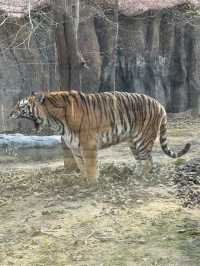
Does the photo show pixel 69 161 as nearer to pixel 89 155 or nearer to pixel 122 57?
pixel 89 155

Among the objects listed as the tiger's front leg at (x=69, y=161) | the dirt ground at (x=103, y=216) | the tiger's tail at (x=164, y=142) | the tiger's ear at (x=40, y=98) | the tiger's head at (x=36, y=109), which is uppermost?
the tiger's ear at (x=40, y=98)

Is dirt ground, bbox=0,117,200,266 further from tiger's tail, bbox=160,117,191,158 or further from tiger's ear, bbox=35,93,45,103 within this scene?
tiger's ear, bbox=35,93,45,103

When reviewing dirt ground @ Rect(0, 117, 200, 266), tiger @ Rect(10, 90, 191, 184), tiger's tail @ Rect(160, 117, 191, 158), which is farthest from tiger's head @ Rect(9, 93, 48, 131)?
tiger's tail @ Rect(160, 117, 191, 158)

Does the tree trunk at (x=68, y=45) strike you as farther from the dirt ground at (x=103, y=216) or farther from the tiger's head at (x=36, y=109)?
the dirt ground at (x=103, y=216)

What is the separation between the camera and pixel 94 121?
21.1ft

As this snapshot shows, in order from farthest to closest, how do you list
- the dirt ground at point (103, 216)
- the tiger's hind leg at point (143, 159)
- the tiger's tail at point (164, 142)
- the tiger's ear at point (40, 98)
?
the tiger's tail at point (164, 142) → the tiger's hind leg at point (143, 159) → the tiger's ear at point (40, 98) → the dirt ground at point (103, 216)

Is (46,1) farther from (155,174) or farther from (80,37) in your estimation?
(155,174)

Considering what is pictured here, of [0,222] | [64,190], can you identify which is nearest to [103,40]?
[64,190]

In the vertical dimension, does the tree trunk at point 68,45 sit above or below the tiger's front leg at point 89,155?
above

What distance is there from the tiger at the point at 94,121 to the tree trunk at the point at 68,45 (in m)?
0.59

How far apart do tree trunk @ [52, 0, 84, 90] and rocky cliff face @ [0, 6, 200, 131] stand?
5.57 feet

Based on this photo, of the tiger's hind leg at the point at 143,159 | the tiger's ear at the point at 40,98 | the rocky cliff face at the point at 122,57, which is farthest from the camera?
the rocky cliff face at the point at 122,57

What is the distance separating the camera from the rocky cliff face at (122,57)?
33.0ft

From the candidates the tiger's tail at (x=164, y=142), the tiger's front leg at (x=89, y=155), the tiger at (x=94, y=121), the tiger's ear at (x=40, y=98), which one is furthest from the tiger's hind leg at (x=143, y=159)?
the tiger's ear at (x=40, y=98)
